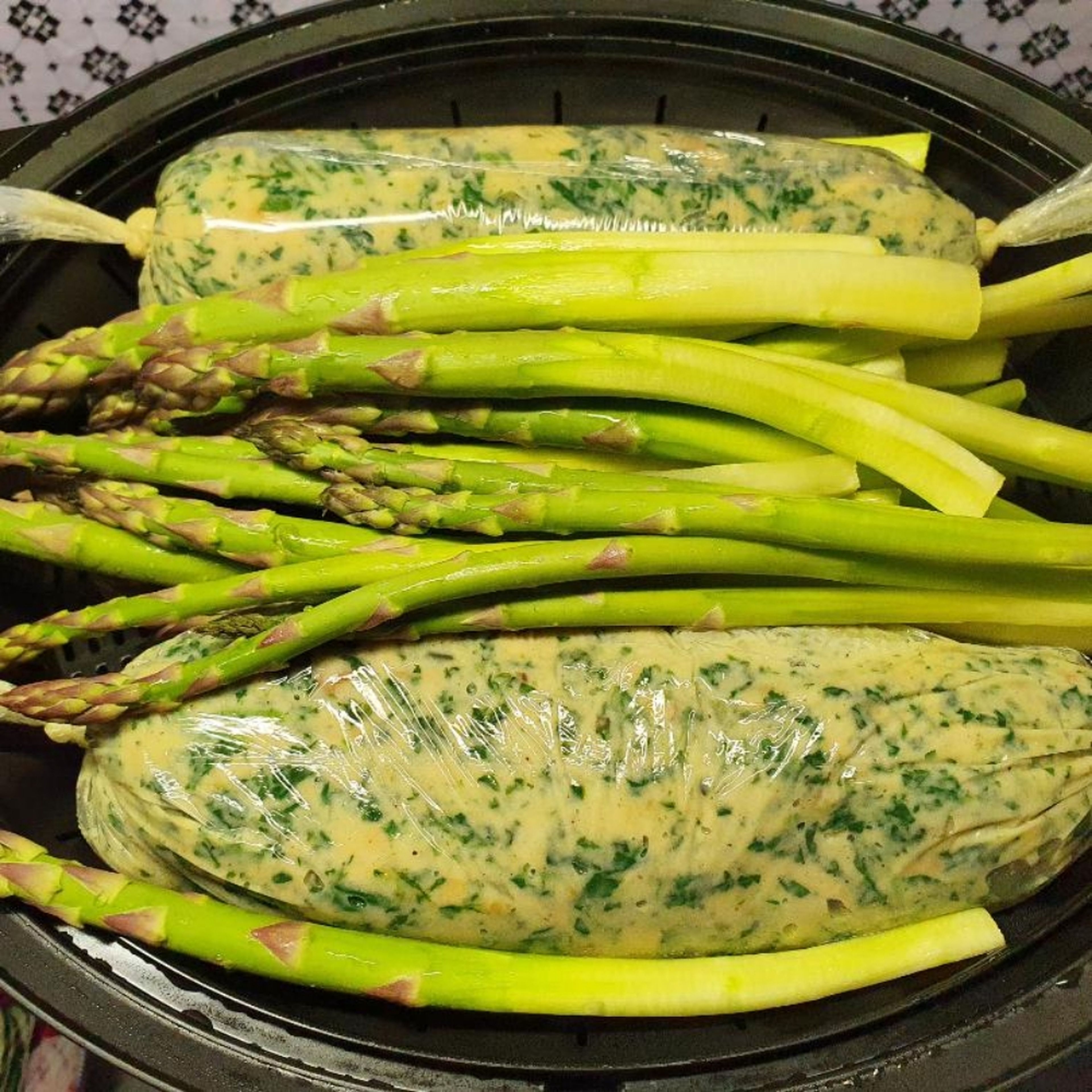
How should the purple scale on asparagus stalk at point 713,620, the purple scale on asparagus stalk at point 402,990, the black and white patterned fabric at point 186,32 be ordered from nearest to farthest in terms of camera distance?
the purple scale on asparagus stalk at point 402,990, the purple scale on asparagus stalk at point 713,620, the black and white patterned fabric at point 186,32

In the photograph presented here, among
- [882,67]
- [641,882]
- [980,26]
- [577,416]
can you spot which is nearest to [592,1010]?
[641,882]

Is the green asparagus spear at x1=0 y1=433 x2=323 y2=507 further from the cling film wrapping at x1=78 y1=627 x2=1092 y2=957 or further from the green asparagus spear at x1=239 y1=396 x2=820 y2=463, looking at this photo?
the cling film wrapping at x1=78 y1=627 x2=1092 y2=957

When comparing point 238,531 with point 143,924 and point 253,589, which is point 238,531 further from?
point 143,924

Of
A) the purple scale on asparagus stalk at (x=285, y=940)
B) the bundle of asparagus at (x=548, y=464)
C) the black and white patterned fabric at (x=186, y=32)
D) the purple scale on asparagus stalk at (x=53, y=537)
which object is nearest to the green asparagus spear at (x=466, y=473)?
the bundle of asparagus at (x=548, y=464)

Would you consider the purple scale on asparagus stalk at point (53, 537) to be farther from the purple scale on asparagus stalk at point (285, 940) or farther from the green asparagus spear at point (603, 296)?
the purple scale on asparagus stalk at point (285, 940)

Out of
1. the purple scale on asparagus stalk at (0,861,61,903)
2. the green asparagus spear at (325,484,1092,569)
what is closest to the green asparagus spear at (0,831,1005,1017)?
the purple scale on asparagus stalk at (0,861,61,903)
